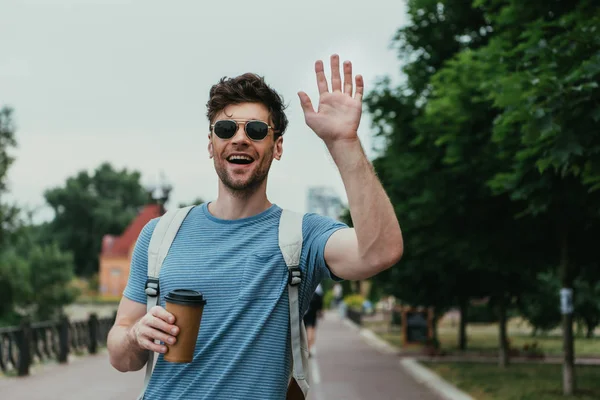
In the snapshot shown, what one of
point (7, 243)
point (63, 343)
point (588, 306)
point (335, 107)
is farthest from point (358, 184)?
point (7, 243)

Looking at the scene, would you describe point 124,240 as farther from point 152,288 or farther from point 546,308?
point 152,288

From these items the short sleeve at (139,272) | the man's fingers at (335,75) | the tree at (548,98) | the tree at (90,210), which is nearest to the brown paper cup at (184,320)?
the short sleeve at (139,272)

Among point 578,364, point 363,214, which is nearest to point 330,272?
point 363,214

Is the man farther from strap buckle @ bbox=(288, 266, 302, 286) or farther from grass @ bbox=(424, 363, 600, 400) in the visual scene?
grass @ bbox=(424, 363, 600, 400)

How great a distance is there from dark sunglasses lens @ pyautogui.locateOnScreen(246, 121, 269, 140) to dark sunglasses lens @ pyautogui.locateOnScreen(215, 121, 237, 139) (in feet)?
0.15

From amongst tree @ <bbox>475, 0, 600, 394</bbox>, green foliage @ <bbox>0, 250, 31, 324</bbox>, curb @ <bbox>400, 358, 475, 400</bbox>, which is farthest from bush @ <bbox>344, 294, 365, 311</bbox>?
tree @ <bbox>475, 0, 600, 394</bbox>

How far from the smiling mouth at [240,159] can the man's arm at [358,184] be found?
291 millimetres

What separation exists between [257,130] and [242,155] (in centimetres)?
9

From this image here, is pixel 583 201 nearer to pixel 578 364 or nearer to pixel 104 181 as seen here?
pixel 578 364

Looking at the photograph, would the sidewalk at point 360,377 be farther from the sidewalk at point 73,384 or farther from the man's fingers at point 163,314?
the man's fingers at point 163,314

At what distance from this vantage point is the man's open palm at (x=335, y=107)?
2797 mm

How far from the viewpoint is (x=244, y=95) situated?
312 cm

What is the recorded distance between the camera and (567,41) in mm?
8812

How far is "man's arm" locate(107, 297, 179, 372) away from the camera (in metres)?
2.70
